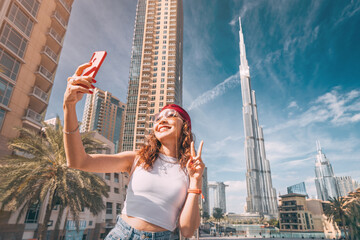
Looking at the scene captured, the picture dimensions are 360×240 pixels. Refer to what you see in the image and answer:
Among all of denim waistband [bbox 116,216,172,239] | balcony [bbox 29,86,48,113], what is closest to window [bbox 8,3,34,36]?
balcony [bbox 29,86,48,113]

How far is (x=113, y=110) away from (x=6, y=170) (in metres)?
107

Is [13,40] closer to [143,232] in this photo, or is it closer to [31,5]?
[31,5]

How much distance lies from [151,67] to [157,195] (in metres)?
68.1

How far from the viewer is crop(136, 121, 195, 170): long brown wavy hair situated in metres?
1.85

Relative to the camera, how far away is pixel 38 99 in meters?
22.5

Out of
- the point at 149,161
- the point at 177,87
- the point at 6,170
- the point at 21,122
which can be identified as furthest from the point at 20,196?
the point at 177,87

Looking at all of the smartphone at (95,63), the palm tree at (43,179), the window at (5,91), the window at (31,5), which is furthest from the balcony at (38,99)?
the smartphone at (95,63)

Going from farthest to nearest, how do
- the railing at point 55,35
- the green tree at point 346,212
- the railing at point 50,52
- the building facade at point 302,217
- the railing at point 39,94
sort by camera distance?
the building facade at point 302,217 → the green tree at point 346,212 → the railing at point 55,35 → the railing at point 50,52 → the railing at point 39,94

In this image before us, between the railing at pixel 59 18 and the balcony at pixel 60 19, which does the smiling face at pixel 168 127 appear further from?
the railing at pixel 59 18

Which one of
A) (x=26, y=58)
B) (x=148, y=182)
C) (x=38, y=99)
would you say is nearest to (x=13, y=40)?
(x=26, y=58)

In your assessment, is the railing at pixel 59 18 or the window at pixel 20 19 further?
the railing at pixel 59 18

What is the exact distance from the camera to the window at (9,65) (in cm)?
1900

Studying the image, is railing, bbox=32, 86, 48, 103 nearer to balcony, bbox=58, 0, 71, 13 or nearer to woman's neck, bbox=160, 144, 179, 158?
balcony, bbox=58, 0, 71, 13

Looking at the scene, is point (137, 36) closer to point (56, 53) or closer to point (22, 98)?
point (56, 53)
